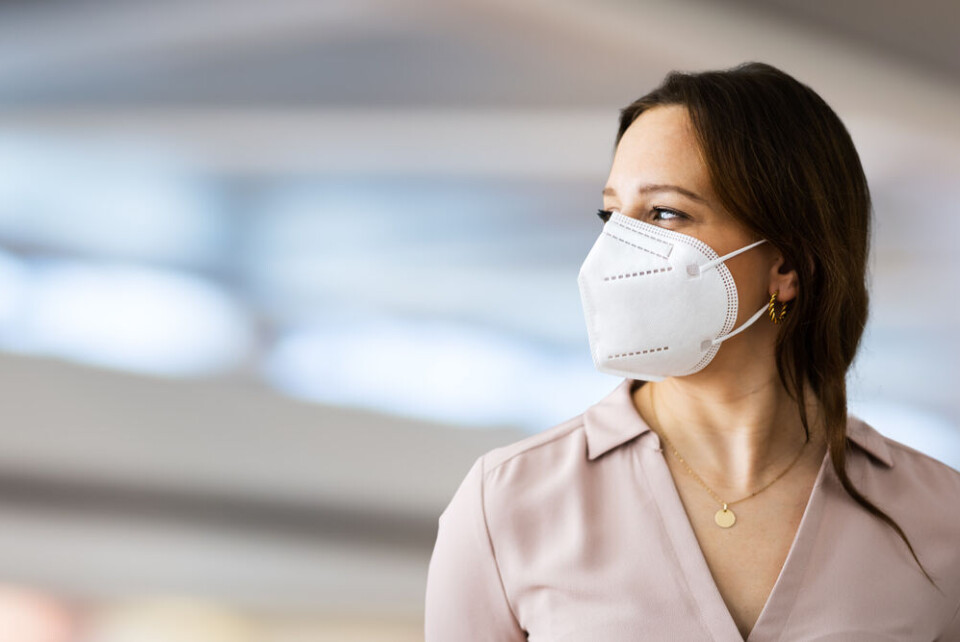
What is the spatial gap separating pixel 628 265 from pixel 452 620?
22.2 inches

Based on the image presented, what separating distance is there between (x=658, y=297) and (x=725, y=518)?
33 centimetres

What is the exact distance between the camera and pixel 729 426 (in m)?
1.45

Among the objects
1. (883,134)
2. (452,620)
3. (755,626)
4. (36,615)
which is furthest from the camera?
(883,134)

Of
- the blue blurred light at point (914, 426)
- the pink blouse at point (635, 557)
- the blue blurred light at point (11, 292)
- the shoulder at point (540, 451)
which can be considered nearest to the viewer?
the pink blouse at point (635, 557)

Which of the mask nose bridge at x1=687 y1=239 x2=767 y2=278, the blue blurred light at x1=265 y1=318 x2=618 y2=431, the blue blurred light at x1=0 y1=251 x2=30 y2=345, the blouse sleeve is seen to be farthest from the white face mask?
the blue blurred light at x1=0 y1=251 x2=30 y2=345

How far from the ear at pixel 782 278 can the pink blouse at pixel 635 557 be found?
27 cm

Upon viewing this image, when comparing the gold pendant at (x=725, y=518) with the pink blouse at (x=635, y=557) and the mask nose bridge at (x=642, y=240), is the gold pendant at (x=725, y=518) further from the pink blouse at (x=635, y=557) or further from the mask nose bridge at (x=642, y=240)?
the mask nose bridge at (x=642, y=240)

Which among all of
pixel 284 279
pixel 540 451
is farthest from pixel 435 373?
pixel 540 451

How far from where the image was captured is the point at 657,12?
2492 millimetres

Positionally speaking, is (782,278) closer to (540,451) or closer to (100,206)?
(540,451)

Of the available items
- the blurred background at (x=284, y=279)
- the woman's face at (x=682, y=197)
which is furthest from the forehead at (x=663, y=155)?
the blurred background at (x=284, y=279)

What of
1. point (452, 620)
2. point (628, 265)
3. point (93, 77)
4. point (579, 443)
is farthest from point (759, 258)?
point (93, 77)

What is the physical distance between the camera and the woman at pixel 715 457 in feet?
4.28

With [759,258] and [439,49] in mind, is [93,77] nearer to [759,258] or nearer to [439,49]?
[439,49]
